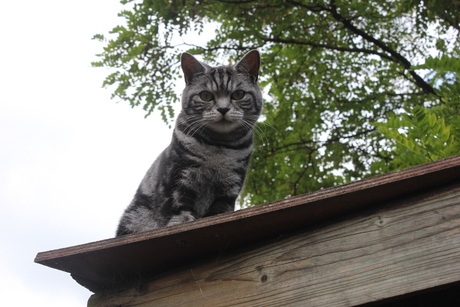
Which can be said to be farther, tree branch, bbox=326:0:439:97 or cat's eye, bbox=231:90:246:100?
tree branch, bbox=326:0:439:97

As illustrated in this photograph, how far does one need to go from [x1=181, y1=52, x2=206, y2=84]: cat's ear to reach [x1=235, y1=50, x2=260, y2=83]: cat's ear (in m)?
0.28

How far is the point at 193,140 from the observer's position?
3057 millimetres

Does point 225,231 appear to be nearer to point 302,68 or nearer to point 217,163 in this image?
point 217,163

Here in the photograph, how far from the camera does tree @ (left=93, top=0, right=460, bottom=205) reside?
6.22m

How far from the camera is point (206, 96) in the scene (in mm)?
3178

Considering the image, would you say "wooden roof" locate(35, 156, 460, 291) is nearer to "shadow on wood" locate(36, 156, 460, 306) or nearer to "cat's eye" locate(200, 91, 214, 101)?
Answer: "shadow on wood" locate(36, 156, 460, 306)

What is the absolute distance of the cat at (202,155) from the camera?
9.37 feet

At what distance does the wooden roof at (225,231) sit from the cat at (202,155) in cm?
64

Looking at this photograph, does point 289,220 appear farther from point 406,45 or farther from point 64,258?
point 406,45

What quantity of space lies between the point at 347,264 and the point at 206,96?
5.56 feet

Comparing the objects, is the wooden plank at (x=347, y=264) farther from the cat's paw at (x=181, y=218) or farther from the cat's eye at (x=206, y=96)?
the cat's eye at (x=206, y=96)

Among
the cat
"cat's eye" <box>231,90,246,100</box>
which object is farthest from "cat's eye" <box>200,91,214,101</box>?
"cat's eye" <box>231,90,246,100</box>

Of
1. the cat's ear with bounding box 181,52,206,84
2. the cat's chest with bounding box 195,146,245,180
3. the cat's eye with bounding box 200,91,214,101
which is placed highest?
the cat's ear with bounding box 181,52,206,84

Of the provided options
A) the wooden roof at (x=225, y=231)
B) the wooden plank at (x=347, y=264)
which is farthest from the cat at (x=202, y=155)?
the wooden plank at (x=347, y=264)
